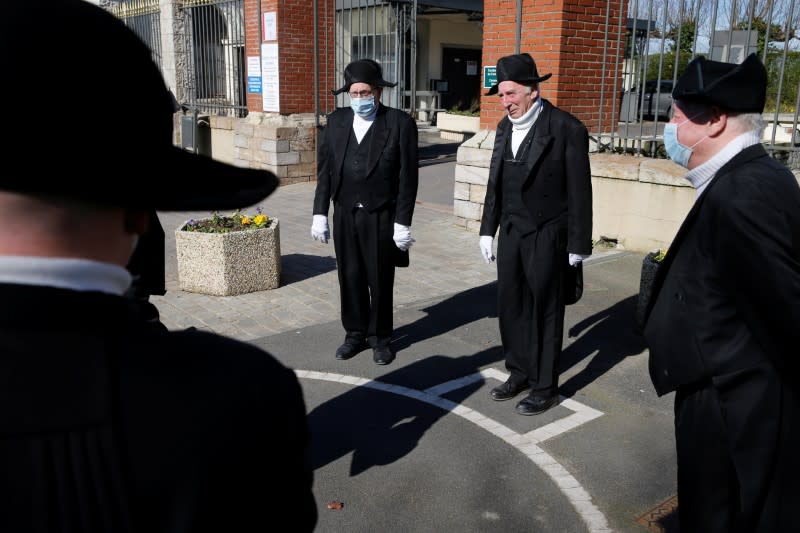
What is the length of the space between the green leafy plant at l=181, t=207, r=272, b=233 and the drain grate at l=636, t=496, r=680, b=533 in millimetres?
4734

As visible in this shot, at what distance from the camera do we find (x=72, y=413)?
96 cm

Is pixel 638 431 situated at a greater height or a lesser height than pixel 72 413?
lesser

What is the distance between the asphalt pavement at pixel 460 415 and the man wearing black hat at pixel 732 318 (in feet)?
3.52

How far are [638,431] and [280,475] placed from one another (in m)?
3.79

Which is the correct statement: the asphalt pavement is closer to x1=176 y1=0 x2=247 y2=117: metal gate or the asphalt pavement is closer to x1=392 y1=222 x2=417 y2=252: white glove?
x1=392 y1=222 x2=417 y2=252: white glove

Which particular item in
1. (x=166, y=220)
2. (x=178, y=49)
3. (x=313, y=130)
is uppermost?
(x=178, y=49)

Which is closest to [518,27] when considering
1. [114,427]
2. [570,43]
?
[570,43]

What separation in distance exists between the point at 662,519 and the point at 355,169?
2.99 m

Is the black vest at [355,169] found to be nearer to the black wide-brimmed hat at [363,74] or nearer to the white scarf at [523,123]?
the black wide-brimmed hat at [363,74]

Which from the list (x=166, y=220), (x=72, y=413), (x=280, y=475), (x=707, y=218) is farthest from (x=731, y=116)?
(x=166, y=220)

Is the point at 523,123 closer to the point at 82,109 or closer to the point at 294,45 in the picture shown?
the point at 82,109

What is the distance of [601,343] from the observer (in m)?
5.94

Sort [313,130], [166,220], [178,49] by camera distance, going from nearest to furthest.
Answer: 1. [166,220]
2. [313,130]
3. [178,49]

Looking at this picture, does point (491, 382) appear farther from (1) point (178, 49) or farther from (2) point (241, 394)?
(1) point (178, 49)
